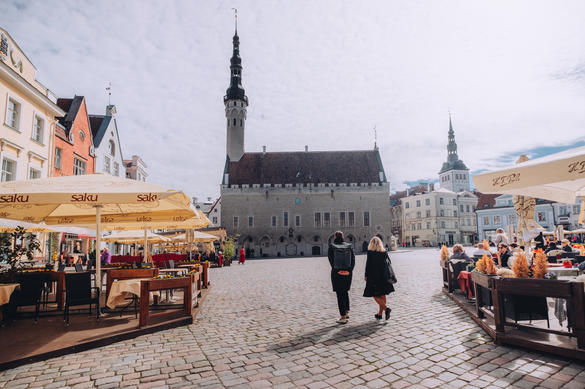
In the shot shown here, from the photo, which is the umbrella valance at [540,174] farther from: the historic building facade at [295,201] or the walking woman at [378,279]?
the historic building facade at [295,201]

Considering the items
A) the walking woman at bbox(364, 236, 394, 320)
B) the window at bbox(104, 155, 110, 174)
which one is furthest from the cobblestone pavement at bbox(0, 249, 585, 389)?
the window at bbox(104, 155, 110, 174)

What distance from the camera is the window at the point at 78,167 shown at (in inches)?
868

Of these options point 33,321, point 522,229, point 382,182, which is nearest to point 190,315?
point 33,321

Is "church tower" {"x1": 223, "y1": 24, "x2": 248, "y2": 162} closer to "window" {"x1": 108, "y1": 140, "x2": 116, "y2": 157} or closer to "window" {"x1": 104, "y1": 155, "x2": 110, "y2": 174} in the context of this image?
"window" {"x1": 108, "y1": 140, "x2": 116, "y2": 157}

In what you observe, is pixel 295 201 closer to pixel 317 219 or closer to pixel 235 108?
pixel 317 219

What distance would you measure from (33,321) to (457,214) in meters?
70.2

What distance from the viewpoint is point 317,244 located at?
4778cm

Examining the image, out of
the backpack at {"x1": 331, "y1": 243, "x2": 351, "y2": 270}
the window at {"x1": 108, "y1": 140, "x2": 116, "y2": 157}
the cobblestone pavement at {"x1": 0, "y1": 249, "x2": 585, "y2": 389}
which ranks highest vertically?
the window at {"x1": 108, "y1": 140, "x2": 116, "y2": 157}

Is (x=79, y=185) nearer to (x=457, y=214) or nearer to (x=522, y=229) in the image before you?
(x=522, y=229)

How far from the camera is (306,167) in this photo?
51.0 metres

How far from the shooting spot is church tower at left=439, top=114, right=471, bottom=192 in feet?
299

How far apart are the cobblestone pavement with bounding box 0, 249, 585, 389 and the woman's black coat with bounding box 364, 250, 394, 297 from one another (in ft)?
1.77

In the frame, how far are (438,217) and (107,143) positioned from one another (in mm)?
55837

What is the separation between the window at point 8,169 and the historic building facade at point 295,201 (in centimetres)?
3267
